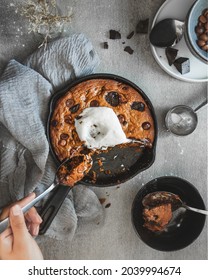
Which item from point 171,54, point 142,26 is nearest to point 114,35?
point 142,26

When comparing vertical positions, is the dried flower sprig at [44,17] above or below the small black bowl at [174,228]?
above

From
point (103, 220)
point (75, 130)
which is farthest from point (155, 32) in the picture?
point (103, 220)

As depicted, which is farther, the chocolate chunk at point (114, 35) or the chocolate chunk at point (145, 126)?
the chocolate chunk at point (114, 35)

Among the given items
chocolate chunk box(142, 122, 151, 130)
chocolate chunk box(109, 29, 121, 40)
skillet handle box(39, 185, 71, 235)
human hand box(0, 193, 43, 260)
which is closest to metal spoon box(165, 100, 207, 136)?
chocolate chunk box(142, 122, 151, 130)

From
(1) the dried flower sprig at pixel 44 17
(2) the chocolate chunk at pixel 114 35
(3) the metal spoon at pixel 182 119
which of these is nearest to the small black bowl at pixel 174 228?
(3) the metal spoon at pixel 182 119

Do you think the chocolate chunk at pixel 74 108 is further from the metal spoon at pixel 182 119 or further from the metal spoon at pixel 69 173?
the metal spoon at pixel 182 119

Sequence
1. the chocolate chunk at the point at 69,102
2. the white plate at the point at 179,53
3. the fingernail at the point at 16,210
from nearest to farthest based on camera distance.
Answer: the fingernail at the point at 16,210 → the chocolate chunk at the point at 69,102 → the white plate at the point at 179,53

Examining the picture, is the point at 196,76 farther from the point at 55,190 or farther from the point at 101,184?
→ the point at 55,190
